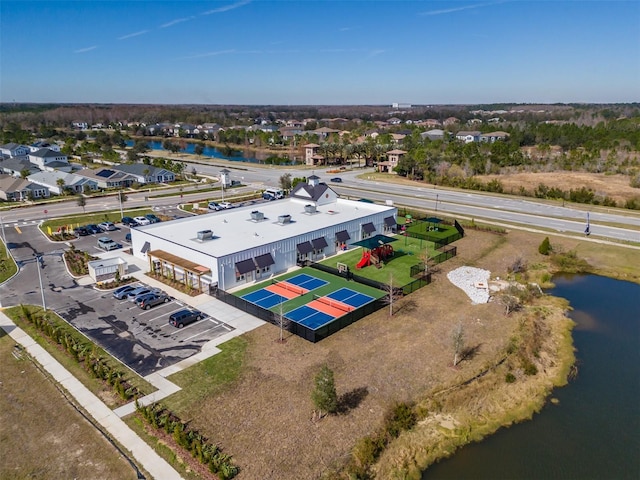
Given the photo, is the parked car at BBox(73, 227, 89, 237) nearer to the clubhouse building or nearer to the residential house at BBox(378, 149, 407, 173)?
the clubhouse building

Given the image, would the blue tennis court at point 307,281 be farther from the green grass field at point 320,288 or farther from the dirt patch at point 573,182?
the dirt patch at point 573,182

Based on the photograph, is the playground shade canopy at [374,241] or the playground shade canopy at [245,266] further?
the playground shade canopy at [374,241]

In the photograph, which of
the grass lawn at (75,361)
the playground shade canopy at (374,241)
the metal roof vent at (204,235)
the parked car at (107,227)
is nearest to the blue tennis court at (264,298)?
the metal roof vent at (204,235)

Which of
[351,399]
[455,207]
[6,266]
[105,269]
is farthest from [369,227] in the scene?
[6,266]

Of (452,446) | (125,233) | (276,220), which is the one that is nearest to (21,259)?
(125,233)

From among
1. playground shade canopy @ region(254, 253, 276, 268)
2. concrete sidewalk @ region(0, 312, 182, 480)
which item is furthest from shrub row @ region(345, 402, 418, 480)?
playground shade canopy @ region(254, 253, 276, 268)

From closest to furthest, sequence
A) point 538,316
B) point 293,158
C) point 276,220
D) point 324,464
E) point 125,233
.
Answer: point 324,464, point 538,316, point 276,220, point 125,233, point 293,158

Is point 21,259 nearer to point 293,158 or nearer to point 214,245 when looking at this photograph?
point 214,245
